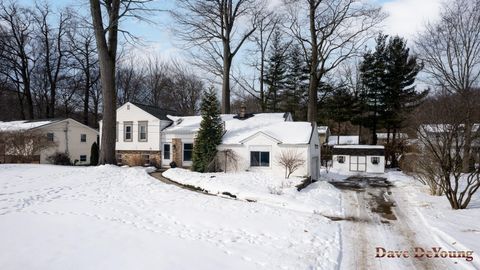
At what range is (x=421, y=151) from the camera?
1493 cm

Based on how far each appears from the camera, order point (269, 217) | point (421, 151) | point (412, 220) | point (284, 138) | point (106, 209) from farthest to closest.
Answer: point (284, 138)
point (421, 151)
point (412, 220)
point (269, 217)
point (106, 209)

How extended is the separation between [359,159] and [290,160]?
43.6 ft

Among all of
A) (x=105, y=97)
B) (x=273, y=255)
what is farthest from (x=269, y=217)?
(x=105, y=97)

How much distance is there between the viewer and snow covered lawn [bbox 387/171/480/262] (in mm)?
7625

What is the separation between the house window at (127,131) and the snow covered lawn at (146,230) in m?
11.2

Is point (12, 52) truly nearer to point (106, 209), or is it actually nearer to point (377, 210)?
point (106, 209)

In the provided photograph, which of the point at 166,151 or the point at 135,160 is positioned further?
the point at 135,160

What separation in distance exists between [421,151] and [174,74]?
36.6 meters

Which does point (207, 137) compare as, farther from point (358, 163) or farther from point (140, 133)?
point (358, 163)

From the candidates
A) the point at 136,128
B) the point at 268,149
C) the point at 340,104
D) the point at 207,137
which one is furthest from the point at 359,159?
the point at 136,128

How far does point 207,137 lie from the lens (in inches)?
716

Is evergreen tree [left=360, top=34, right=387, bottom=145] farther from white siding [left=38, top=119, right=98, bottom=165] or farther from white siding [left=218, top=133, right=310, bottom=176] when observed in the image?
white siding [left=38, top=119, right=98, bottom=165]

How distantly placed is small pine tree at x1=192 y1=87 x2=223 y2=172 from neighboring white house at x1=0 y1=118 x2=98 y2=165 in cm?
1298

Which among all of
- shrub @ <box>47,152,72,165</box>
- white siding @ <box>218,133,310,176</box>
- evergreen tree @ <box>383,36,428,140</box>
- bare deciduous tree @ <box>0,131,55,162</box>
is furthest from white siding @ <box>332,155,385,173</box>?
bare deciduous tree @ <box>0,131,55,162</box>
